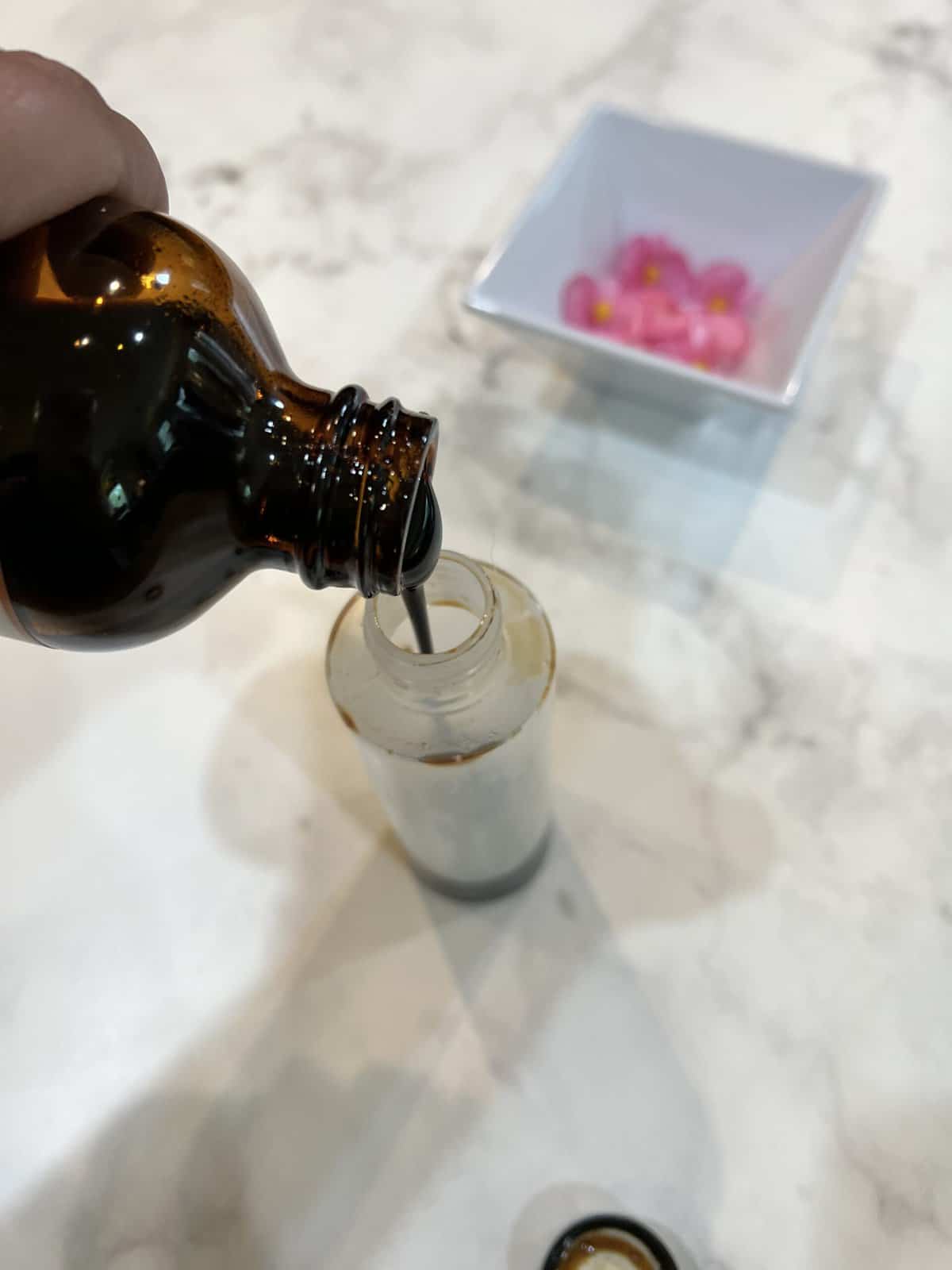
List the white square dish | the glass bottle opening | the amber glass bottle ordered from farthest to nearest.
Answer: the white square dish
the glass bottle opening
the amber glass bottle

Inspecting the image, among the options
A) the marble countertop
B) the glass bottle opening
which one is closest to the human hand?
the glass bottle opening

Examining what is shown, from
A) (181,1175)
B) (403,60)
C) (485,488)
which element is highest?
(403,60)

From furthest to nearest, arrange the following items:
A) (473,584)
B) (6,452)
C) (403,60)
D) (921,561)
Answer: (403,60) < (921,561) < (473,584) < (6,452)

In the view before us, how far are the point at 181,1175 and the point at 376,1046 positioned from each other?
0.10 meters

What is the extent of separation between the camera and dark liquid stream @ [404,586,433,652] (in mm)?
388

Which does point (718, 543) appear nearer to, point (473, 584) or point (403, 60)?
point (473, 584)

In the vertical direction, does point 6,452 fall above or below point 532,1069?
above

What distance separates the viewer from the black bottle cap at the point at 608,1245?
0.40 m

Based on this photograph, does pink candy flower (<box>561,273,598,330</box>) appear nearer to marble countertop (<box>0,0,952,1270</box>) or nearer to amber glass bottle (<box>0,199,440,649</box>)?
marble countertop (<box>0,0,952,1270</box>)

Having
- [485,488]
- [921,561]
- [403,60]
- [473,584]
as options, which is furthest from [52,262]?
[403,60]

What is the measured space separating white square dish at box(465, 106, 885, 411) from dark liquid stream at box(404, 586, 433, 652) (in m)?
0.24

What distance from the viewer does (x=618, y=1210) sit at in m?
0.43

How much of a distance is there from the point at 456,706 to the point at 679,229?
1.54ft

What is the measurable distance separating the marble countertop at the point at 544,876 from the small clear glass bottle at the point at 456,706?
9cm
